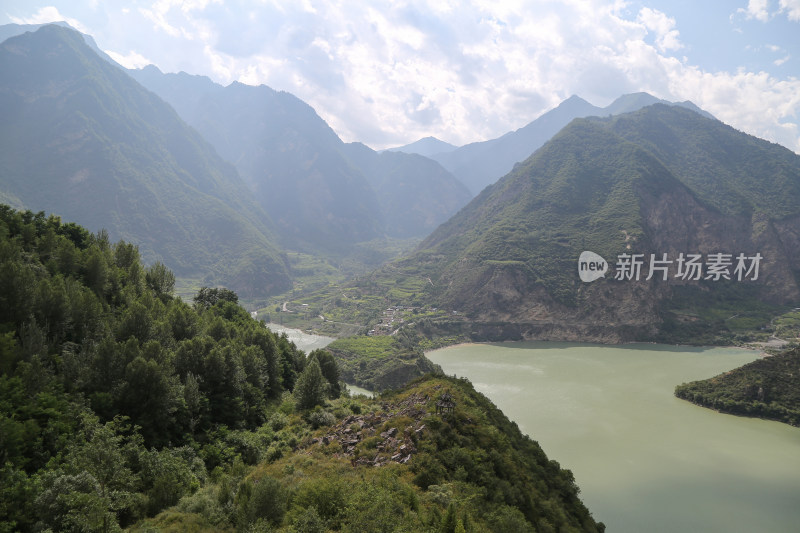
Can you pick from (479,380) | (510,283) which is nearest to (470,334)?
(510,283)

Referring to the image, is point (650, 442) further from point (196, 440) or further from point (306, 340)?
point (306, 340)

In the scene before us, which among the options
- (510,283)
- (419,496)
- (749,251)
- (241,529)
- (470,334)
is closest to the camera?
(241,529)

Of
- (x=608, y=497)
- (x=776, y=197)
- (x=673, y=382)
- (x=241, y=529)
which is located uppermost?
(x=776, y=197)

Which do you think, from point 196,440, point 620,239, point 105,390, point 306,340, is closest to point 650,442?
point 196,440

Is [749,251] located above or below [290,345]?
above

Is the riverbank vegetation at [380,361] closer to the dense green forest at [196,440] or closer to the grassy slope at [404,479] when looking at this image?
the dense green forest at [196,440]

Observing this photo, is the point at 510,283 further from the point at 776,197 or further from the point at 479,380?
the point at 776,197
